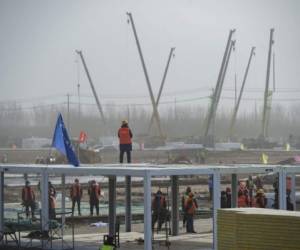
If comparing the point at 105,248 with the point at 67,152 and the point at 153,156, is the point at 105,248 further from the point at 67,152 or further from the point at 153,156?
the point at 153,156

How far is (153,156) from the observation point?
92.2 metres

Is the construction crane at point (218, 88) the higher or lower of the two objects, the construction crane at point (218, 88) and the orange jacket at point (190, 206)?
the higher

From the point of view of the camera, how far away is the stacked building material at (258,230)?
46.9ft

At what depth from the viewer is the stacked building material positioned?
14.3 metres

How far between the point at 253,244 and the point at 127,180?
8.28 m

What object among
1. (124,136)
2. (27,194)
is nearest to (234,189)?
(124,136)

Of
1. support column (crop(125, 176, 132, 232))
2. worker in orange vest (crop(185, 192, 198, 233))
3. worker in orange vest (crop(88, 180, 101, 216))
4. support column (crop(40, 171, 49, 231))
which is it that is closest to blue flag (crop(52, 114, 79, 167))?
support column (crop(40, 171, 49, 231))

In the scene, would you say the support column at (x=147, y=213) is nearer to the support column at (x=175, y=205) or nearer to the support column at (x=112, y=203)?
the support column at (x=112, y=203)

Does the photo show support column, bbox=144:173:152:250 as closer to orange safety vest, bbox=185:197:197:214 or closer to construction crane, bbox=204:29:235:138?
orange safety vest, bbox=185:197:197:214

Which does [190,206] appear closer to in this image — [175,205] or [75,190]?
[175,205]

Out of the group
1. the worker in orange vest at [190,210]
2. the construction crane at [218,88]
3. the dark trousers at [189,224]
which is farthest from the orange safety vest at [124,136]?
the construction crane at [218,88]

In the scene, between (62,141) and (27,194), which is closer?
(62,141)

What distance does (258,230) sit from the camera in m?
14.9

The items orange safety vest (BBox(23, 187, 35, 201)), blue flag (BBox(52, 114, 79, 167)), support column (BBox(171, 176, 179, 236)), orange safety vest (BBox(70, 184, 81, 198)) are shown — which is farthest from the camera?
orange safety vest (BBox(70, 184, 81, 198))
